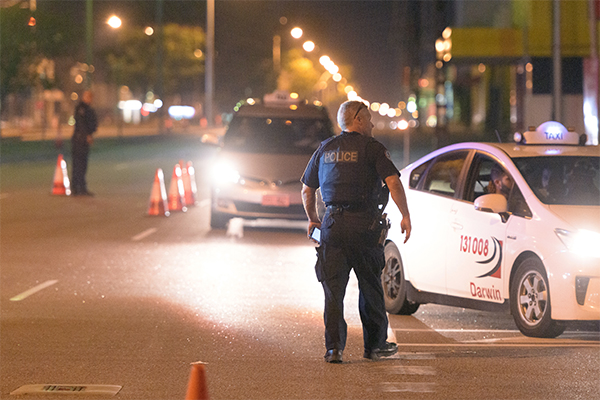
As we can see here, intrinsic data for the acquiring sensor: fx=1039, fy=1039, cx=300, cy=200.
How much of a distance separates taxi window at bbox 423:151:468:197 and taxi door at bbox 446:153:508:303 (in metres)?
0.19

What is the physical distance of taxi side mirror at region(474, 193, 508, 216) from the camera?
8266 millimetres

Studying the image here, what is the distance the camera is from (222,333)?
830 cm

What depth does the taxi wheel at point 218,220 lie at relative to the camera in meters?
15.8

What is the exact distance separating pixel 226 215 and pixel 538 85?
31.2 meters

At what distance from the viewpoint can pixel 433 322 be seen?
358 inches

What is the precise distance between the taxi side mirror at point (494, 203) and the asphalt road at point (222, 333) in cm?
102

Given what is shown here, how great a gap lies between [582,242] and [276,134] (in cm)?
927

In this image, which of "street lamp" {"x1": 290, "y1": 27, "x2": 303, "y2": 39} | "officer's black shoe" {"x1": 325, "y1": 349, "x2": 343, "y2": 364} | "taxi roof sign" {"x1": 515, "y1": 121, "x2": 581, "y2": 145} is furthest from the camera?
"street lamp" {"x1": 290, "y1": 27, "x2": 303, "y2": 39}

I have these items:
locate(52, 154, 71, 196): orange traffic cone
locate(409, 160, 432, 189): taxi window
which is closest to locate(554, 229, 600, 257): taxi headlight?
locate(409, 160, 432, 189): taxi window

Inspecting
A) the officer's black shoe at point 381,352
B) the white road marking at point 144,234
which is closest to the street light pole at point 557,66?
the white road marking at point 144,234

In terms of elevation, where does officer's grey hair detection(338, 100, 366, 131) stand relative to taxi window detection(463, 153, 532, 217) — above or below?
above

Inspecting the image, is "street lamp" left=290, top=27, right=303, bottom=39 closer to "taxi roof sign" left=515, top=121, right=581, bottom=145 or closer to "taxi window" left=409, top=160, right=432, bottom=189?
"taxi window" left=409, top=160, right=432, bottom=189

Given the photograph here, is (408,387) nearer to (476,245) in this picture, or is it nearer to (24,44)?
(476,245)

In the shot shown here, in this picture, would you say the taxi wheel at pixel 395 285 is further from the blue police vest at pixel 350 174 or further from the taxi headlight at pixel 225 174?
the taxi headlight at pixel 225 174
